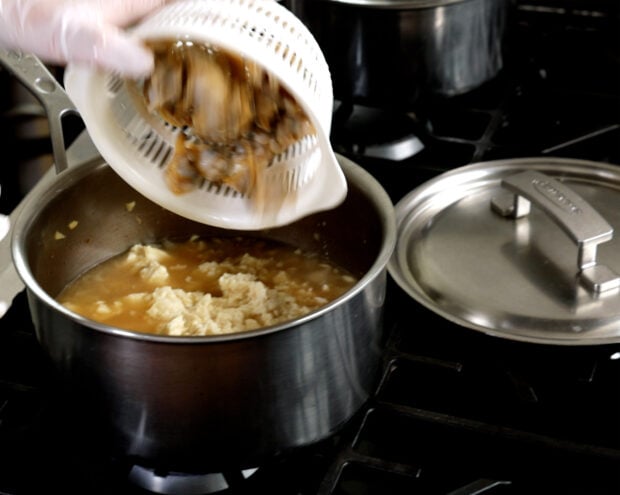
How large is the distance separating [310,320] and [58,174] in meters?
0.36

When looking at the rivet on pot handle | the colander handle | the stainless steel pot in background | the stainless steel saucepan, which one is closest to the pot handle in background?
the colander handle

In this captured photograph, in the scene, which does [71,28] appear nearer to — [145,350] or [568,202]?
[145,350]

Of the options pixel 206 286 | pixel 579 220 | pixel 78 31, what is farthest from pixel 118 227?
pixel 579 220

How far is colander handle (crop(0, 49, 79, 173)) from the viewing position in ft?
3.52

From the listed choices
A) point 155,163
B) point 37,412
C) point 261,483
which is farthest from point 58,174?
point 261,483

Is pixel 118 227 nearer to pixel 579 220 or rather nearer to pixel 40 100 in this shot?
pixel 40 100

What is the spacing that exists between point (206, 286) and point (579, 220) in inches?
14.3

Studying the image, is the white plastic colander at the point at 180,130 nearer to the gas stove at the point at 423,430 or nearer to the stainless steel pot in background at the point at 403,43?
the gas stove at the point at 423,430

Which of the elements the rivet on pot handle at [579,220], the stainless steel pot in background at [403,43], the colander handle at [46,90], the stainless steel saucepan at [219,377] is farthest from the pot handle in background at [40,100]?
the rivet on pot handle at [579,220]

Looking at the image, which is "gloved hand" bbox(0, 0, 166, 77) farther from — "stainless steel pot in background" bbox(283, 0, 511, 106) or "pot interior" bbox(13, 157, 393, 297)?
"stainless steel pot in background" bbox(283, 0, 511, 106)

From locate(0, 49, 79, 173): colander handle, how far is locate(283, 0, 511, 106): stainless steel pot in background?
1.03ft

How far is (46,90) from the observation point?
110 centimetres

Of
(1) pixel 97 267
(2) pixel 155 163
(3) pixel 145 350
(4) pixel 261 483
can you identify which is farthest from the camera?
(1) pixel 97 267

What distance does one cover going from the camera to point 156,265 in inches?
42.4
